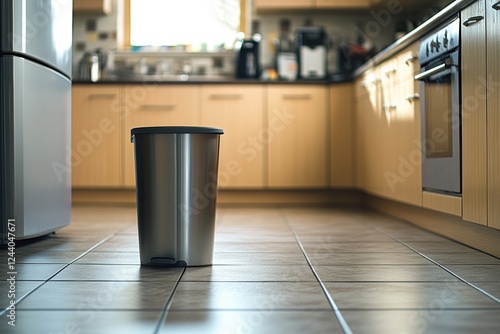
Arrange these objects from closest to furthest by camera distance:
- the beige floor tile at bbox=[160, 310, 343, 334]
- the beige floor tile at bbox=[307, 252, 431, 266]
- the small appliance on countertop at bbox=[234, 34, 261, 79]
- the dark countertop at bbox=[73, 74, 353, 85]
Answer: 1. the beige floor tile at bbox=[160, 310, 343, 334]
2. the beige floor tile at bbox=[307, 252, 431, 266]
3. the dark countertop at bbox=[73, 74, 353, 85]
4. the small appliance on countertop at bbox=[234, 34, 261, 79]

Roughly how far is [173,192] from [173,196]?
13mm

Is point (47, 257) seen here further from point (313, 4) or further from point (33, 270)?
point (313, 4)

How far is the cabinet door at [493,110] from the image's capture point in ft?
6.96

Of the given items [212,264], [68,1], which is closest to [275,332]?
[212,264]

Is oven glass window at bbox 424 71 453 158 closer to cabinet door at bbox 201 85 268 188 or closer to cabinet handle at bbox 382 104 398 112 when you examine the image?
cabinet handle at bbox 382 104 398 112

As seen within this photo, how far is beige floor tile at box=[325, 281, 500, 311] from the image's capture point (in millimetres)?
1508

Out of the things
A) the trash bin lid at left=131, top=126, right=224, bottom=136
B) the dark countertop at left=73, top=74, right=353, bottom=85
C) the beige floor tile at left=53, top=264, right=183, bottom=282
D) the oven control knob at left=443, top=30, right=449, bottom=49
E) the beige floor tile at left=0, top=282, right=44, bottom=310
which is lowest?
the beige floor tile at left=53, top=264, right=183, bottom=282

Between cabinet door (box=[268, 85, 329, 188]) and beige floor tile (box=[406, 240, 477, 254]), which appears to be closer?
beige floor tile (box=[406, 240, 477, 254])

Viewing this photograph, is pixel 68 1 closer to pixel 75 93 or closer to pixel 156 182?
pixel 156 182

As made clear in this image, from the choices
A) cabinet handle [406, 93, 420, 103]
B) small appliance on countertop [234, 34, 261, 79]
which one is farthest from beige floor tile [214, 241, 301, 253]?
small appliance on countertop [234, 34, 261, 79]

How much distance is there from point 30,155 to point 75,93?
224 centimetres

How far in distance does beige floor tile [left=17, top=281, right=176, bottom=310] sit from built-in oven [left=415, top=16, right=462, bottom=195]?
134 centimetres

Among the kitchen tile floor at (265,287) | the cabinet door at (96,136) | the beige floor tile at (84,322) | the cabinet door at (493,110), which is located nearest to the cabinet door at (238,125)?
the cabinet door at (96,136)

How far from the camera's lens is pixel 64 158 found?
2867 millimetres
